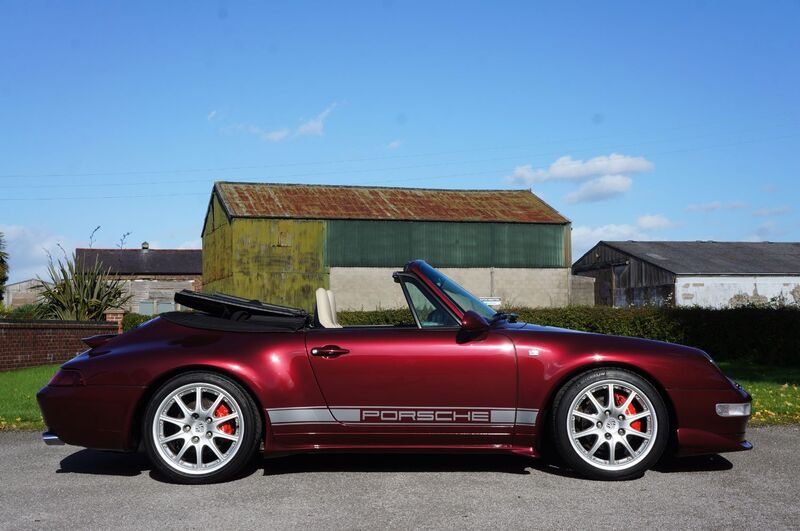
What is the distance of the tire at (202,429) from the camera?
4656 millimetres

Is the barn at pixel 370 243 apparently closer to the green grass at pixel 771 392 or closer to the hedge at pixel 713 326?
the hedge at pixel 713 326

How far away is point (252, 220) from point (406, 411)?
119 feet

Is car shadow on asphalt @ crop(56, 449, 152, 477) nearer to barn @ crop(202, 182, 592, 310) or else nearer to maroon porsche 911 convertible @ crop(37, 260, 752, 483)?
maroon porsche 911 convertible @ crop(37, 260, 752, 483)

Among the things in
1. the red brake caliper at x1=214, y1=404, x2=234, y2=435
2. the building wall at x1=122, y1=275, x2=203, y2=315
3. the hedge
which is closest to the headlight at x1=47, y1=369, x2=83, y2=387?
the red brake caliper at x1=214, y1=404, x2=234, y2=435

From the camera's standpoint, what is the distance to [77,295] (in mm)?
20859

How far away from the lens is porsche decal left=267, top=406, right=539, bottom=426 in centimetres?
465

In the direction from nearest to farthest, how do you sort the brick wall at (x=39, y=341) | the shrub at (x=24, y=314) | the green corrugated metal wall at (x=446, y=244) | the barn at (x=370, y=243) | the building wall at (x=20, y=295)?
the brick wall at (x=39, y=341) → the shrub at (x=24, y=314) → the barn at (x=370, y=243) → the green corrugated metal wall at (x=446, y=244) → the building wall at (x=20, y=295)

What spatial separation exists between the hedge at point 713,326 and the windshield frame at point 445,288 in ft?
37.7

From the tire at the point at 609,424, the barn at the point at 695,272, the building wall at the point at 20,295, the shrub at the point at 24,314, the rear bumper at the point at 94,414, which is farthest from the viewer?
the building wall at the point at 20,295

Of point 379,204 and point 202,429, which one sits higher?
point 379,204

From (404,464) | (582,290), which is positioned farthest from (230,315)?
(582,290)

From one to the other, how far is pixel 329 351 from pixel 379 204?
39220 mm

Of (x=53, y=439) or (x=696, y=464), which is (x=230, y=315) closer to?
(x=53, y=439)

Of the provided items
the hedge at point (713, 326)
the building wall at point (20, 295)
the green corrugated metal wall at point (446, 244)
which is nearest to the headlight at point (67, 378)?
the hedge at point (713, 326)
